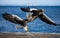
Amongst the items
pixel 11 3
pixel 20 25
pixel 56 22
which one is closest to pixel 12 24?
pixel 20 25

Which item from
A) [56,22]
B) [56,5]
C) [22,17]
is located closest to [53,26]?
[56,22]

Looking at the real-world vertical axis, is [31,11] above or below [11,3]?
below

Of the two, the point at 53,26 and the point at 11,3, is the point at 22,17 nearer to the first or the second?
the point at 11,3

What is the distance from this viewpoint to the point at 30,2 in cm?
234

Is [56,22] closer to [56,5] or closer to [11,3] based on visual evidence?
[56,5]

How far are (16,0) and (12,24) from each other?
1.39ft

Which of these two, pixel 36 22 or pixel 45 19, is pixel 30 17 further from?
pixel 45 19

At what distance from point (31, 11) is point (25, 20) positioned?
0.19m

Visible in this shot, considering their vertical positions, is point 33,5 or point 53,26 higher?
point 33,5

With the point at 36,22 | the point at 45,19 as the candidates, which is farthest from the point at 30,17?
the point at 45,19

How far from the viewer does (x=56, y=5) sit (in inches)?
90.4

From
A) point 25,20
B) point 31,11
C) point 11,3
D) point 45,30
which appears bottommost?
point 45,30

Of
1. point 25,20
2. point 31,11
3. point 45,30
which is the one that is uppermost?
point 31,11

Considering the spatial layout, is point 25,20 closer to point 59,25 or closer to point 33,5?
point 33,5
